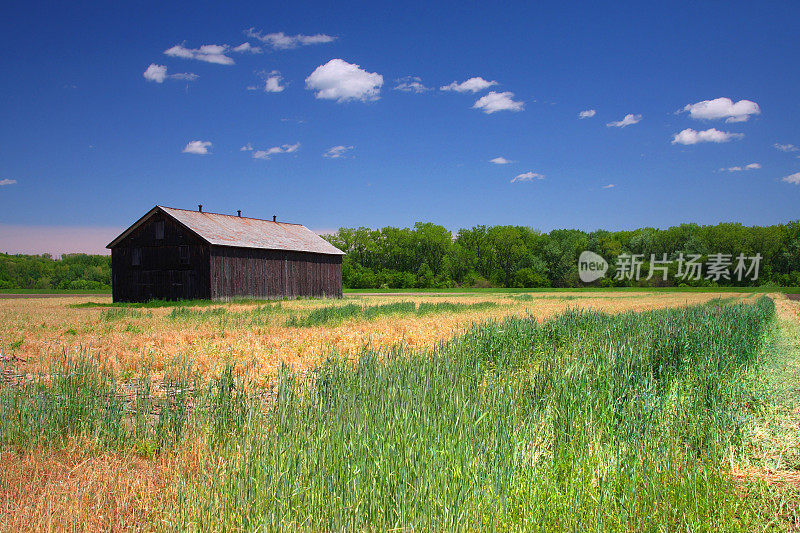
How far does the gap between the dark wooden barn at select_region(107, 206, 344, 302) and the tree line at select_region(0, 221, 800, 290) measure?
39.7m

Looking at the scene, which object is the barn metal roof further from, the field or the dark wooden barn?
the field

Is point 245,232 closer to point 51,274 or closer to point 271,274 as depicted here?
point 271,274

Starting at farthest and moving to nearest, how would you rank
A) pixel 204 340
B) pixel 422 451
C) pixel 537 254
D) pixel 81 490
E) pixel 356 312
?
pixel 537 254
pixel 356 312
pixel 204 340
pixel 81 490
pixel 422 451

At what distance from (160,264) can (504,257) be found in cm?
6819

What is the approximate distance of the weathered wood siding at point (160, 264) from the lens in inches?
1177

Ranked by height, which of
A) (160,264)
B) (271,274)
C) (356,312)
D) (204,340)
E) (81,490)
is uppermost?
(160,264)

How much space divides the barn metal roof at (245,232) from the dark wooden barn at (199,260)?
64 mm

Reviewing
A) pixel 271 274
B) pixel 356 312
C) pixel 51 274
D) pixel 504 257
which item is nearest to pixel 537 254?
pixel 504 257

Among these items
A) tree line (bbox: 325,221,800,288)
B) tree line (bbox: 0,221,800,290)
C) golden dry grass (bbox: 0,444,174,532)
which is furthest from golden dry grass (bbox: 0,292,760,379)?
tree line (bbox: 325,221,800,288)

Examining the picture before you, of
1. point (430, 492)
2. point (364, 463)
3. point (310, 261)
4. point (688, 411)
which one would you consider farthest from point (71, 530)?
point (310, 261)

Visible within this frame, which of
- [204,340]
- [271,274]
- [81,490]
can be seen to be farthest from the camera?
[271,274]

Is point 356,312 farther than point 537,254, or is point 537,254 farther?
point 537,254

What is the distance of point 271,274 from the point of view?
33.5 metres

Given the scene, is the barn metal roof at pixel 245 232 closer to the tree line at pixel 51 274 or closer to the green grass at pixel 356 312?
the green grass at pixel 356 312
